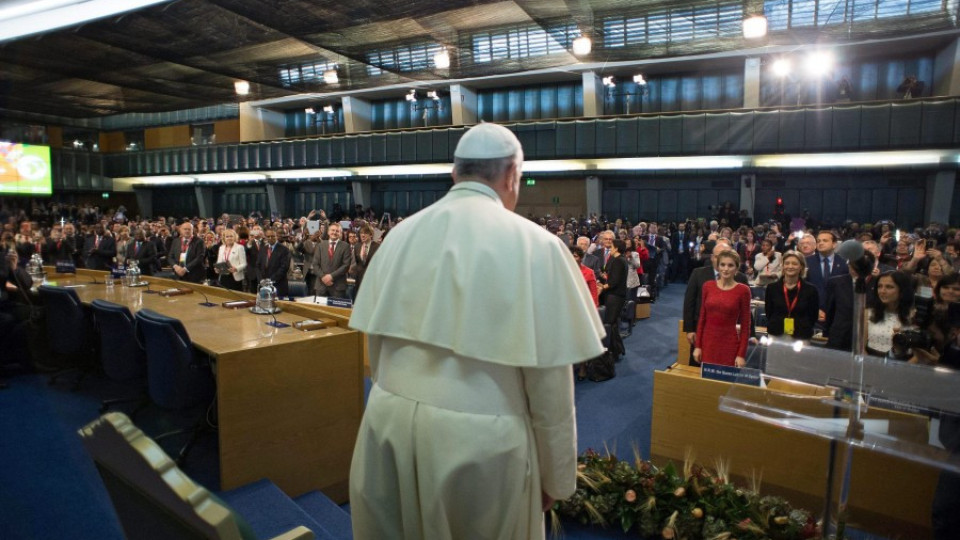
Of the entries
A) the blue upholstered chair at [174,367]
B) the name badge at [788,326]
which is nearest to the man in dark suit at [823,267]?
the name badge at [788,326]

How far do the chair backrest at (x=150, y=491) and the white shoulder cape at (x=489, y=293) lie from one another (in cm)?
71

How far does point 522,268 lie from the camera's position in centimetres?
151

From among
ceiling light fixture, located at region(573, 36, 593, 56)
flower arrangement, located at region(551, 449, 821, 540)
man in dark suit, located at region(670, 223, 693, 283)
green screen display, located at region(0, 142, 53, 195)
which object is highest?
ceiling light fixture, located at region(573, 36, 593, 56)

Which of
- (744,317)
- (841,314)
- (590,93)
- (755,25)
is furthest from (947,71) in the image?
(744,317)

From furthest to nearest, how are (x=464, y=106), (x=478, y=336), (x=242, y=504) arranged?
(x=464, y=106)
(x=242, y=504)
(x=478, y=336)

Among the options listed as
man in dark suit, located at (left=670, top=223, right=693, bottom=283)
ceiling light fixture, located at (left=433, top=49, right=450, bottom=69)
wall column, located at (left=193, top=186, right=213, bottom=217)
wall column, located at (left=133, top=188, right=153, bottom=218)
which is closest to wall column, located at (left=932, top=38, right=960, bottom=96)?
man in dark suit, located at (left=670, top=223, right=693, bottom=283)

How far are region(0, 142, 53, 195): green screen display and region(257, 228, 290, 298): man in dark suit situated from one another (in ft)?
21.2

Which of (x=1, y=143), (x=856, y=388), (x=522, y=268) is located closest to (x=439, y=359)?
(x=522, y=268)

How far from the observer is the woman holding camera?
3877 millimetres

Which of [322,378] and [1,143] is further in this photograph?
[322,378]

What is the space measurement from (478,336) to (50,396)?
5.11 meters

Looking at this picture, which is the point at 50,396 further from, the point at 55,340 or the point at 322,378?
the point at 322,378

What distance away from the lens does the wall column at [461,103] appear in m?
21.2

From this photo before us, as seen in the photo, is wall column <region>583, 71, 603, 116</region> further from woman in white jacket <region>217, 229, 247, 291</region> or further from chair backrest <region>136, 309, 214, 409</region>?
chair backrest <region>136, 309, 214, 409</region>
